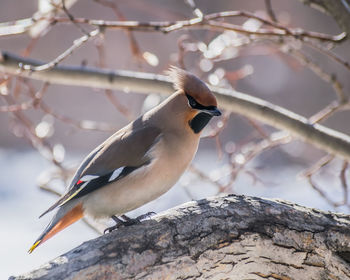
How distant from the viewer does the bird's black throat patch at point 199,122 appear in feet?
8.57

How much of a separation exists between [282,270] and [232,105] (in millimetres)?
974

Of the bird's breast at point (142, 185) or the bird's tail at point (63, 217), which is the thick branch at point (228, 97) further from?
the bird's tail at point (63, 217)

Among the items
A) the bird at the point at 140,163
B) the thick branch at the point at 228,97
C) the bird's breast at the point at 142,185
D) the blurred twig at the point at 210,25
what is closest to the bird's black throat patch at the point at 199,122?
the bird at the point at 140,163

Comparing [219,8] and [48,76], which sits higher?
[219,8]

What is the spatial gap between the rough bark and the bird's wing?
45cm

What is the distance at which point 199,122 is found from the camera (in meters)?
2.63

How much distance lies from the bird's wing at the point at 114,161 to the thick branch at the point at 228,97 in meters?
0.35

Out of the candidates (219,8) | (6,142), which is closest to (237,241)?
(6,142)

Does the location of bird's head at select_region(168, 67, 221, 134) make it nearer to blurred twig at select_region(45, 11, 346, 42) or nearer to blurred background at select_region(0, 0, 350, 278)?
blurred twig at select_region(45, 11, 346, 42)

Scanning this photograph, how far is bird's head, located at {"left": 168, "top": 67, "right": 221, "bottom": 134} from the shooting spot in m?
2.52

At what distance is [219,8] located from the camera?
741cm

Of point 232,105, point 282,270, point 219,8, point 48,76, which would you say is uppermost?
point 219,8

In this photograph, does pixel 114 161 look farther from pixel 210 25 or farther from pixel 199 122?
pixel 210 25

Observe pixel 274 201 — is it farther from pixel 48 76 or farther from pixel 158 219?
pixel 48 76
